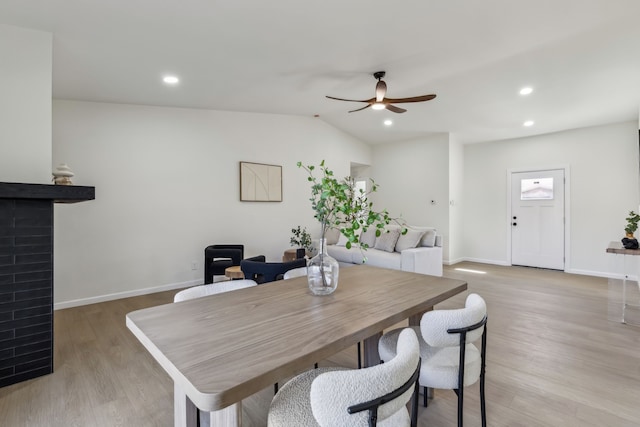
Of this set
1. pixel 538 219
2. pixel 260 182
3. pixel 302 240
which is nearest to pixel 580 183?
pixel 538 219

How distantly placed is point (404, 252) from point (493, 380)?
8.06 feet

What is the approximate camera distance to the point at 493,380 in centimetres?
224

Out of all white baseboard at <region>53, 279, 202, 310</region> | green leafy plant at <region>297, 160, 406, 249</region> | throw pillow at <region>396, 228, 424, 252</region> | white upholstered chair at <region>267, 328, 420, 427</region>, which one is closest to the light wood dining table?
white upholstered chair at <region>267, 328, 420, 427</region>

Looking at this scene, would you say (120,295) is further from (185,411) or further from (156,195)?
(185,411)

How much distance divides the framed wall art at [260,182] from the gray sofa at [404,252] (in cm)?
141

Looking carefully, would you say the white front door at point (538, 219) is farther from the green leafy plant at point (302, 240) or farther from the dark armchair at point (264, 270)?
the dark armchair at point (264, 270)

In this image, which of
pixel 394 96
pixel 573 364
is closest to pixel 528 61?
pixel 394 96

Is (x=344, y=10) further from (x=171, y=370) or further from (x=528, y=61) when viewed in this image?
(x=171, y=370)

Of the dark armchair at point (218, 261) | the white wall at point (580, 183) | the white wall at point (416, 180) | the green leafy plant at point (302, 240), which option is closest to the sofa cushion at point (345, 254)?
the green leafy plant at point (302, 240)

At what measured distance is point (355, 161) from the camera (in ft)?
23.7

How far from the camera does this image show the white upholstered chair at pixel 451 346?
1259mm

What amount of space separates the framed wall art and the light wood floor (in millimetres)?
2422

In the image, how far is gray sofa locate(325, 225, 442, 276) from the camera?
459 centimetres

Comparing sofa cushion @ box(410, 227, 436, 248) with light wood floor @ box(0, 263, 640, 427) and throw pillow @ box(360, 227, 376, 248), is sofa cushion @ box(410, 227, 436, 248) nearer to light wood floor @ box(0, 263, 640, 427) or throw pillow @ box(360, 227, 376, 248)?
throw pillow @ box(360, 227, 376, 248)
